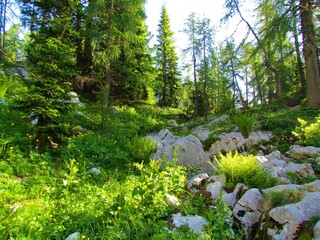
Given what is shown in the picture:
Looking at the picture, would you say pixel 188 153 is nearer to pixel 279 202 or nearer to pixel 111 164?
pixel 111 164

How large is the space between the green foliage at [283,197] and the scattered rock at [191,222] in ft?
3.11

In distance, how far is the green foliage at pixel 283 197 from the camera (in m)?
3.13

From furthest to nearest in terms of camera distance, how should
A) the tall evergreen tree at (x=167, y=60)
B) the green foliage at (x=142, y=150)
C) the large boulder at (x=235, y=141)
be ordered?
1. the tall evergreen tree at (x=167, y=60)
2. the large boulder at (x=235, y=141)
3. the green foliage at (x=142, y=150)

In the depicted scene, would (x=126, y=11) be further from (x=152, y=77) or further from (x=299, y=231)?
(x=299, y=231)

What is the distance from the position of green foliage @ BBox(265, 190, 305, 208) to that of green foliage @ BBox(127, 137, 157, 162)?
3.58 meters

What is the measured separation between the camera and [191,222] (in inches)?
Answer: 123

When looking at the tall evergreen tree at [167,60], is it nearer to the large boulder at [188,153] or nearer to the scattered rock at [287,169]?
the large boulder at [188,153]

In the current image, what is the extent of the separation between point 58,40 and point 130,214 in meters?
4.57

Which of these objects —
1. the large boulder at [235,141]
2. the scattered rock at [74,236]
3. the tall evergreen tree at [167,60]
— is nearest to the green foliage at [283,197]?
the scattered rock at [74,236]

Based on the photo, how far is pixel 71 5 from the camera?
630 cm

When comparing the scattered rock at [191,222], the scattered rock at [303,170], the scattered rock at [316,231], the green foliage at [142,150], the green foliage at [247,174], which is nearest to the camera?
the scattered rock at [316,231]

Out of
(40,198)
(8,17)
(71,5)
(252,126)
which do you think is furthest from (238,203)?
(8,17)

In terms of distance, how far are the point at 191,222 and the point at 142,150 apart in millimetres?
3434

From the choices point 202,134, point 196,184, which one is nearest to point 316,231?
point 196,184
